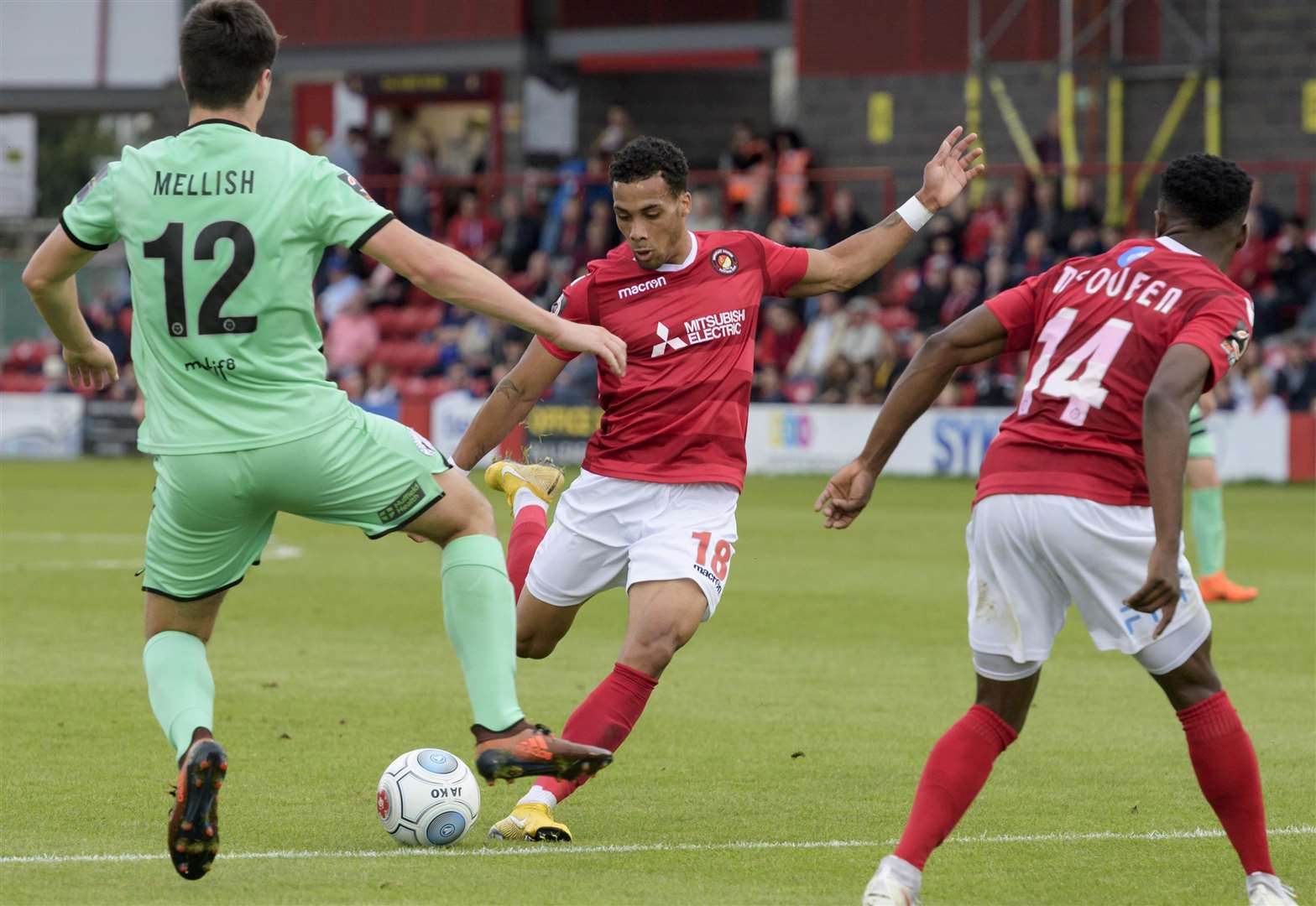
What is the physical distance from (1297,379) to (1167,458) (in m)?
19.0

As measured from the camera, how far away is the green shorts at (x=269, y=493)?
5.17 metres

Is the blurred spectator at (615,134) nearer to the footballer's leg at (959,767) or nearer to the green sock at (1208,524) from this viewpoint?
the green sock at (1208,524)

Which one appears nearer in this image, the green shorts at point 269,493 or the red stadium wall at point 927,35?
the green shorts at point 269,493

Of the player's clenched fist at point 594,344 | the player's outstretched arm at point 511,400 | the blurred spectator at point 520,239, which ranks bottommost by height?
the blurred spectator at point 520,239

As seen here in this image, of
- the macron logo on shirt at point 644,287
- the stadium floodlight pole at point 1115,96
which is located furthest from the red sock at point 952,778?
the stadium floodlight pole at point 1115,96

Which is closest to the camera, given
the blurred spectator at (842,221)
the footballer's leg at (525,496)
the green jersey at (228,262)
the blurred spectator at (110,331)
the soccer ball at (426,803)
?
the green jersey at (228,262)

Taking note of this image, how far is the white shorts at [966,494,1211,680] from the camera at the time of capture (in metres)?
5.25

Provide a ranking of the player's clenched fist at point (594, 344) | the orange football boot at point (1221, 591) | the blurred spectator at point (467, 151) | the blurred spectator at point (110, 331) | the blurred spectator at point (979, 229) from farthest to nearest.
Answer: the blurred spectator at point (467, 151), the blurred spectator at point (110, 331), the blurred spectator at point (979, 229), the orange football boot at point (1221, 591), the player's clenched fist at point (594, 344)

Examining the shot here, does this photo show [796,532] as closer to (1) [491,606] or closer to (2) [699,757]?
(2) [699,757]

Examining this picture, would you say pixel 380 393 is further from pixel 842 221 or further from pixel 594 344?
pixel 594 344

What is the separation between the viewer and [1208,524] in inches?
503

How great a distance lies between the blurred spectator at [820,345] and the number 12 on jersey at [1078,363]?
20.4 metres

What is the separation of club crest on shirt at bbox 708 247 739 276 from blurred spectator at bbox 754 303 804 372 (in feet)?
65.6

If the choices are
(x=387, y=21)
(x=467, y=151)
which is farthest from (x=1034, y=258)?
(x=387, y=21)
